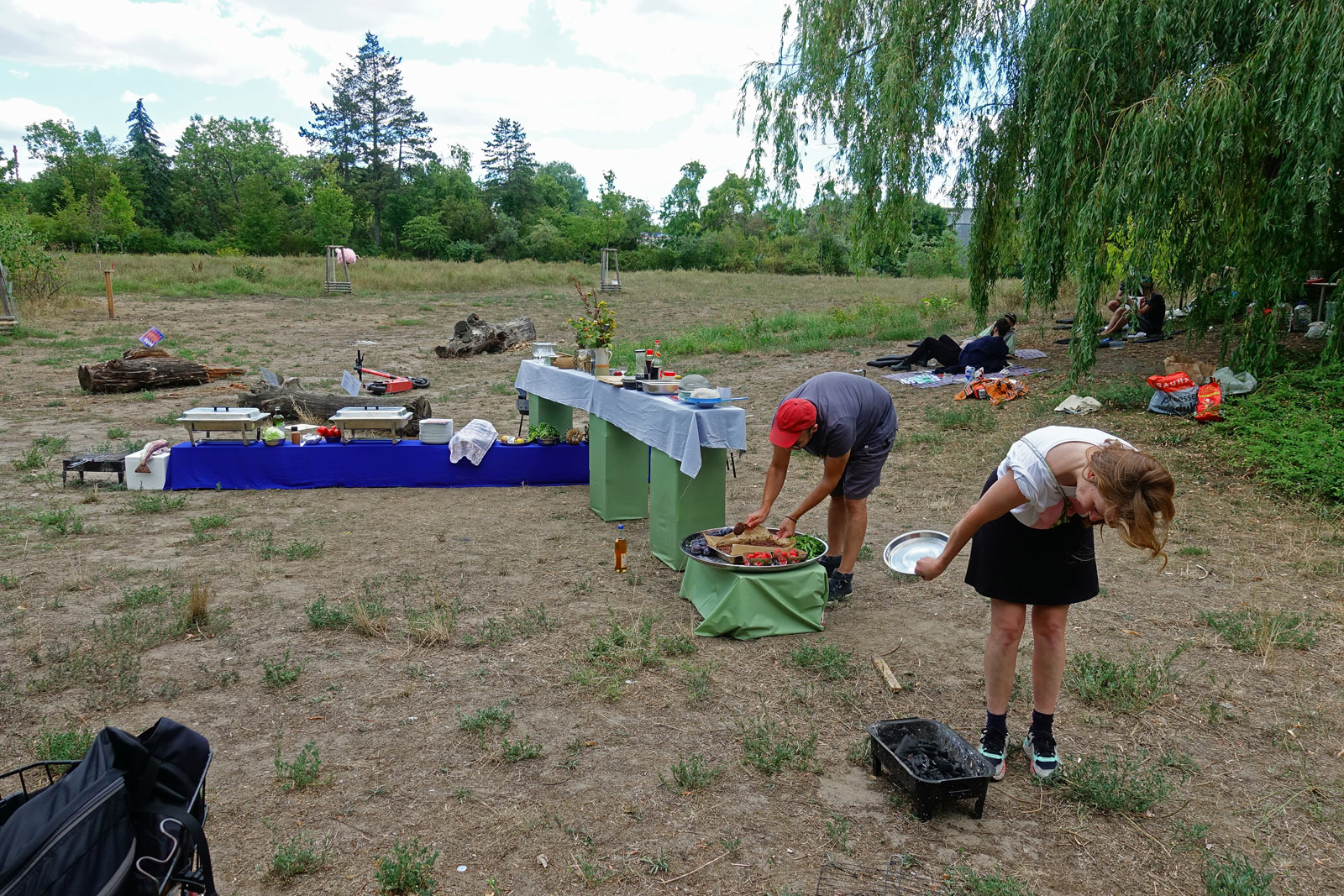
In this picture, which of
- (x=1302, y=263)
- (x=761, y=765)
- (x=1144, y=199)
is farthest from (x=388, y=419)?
(x=1302, y=263)

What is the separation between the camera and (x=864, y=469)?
16.3 ft

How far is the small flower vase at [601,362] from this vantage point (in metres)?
7.30

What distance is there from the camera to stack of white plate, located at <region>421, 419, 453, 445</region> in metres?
8.28

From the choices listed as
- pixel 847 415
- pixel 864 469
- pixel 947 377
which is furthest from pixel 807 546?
pixel 947 377

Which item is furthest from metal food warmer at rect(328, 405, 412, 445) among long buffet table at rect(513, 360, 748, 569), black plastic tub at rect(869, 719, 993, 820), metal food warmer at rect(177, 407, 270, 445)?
black plastic tub at rect(869, 719, 993, 820)

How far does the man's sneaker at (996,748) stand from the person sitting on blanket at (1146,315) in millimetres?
11097

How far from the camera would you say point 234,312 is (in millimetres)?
22156

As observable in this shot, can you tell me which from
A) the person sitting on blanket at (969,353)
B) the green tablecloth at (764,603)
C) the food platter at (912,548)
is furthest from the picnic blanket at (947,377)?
the food platter at (912,548)

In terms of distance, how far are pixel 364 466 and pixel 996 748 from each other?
6.55 m

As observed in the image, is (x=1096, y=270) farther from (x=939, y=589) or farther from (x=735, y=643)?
(x=735, y=643)

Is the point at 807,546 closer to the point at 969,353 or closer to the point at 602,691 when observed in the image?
the point at 602,691

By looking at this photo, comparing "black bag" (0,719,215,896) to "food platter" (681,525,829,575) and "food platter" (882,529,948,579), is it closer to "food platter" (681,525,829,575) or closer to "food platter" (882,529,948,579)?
"food platter" (882,529,948,579)

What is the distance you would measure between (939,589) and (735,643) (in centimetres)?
165

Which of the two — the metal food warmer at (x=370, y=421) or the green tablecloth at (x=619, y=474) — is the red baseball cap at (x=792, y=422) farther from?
the metal food warmer at (x=370, y=421)
